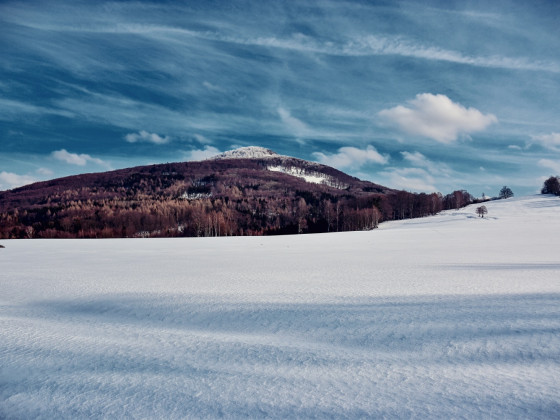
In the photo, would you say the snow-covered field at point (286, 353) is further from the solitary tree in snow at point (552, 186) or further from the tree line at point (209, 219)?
the solitary tree in snow at point (552, 186)

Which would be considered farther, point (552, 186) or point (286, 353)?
point (552, 186)

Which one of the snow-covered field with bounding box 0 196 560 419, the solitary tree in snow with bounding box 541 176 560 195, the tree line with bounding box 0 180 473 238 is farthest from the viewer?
the solitary tree in snow with bounding box 541 176 560 195

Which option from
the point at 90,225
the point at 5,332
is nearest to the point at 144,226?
the point at 90,225

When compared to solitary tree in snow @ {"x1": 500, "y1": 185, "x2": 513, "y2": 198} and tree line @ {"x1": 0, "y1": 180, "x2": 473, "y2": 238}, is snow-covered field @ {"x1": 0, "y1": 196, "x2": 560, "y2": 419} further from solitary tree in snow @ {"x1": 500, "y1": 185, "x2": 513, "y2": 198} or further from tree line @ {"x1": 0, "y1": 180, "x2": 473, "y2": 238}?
solitary tree in snow @ {"x1": 500, "y1": 185, "x2": 513, "y2": 198}

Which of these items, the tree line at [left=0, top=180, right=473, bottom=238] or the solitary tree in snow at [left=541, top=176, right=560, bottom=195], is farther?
the solitary tree in snow at [left=541, top=176, right=560, bottom=195]

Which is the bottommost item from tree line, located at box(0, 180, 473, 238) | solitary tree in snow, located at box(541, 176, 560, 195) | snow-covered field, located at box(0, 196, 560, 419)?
snow-covered field, located at box(0, 196, 560, 419)

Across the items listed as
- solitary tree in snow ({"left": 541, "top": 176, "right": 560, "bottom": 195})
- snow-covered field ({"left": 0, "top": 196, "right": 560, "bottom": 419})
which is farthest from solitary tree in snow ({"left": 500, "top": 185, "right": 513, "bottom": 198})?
snow-covered field ({"left": 0, "top": 196, "right": 560, "bottom": 419})

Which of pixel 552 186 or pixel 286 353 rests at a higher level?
pixel 552 186

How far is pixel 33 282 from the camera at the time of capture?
14086 mm

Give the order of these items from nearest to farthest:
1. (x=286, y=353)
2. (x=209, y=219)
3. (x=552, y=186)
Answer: (x=286, y=353) → (x=209, y=219) → (x=552, y=186)

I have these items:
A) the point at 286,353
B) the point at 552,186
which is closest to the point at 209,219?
the point at 286,353

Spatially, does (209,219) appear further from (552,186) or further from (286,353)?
(552,186)

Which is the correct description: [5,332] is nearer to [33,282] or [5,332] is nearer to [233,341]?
[233,341]

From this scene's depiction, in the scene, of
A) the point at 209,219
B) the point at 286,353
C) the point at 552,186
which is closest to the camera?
the point at 286,353
